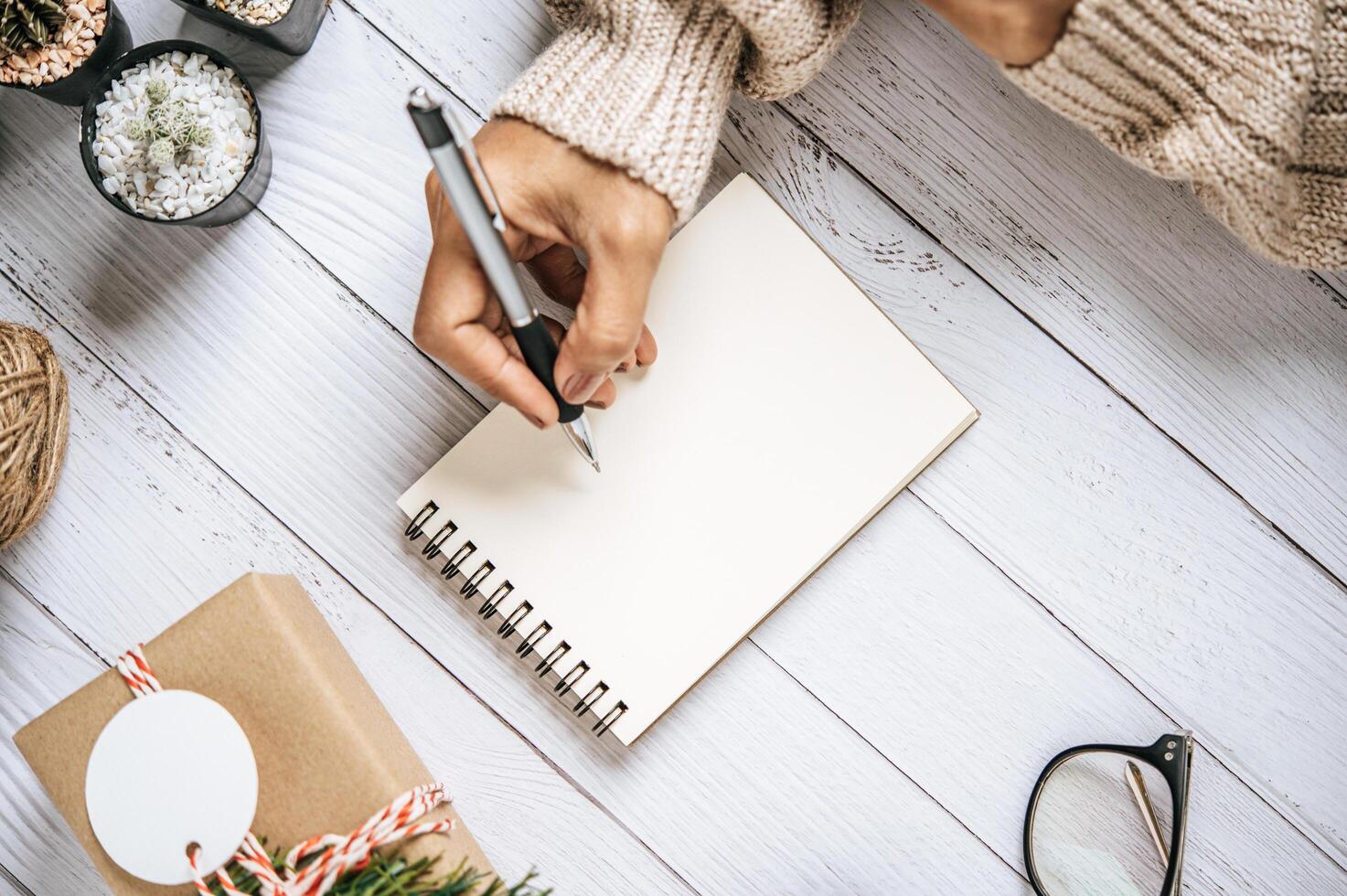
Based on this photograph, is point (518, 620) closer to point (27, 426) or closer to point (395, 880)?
point (395, 880)

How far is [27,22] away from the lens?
0.58 metres

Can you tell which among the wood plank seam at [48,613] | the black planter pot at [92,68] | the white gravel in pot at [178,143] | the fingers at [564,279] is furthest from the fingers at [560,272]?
the wood plank seam at [48,613]

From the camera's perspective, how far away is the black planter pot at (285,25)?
590 mm

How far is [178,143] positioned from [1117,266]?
654mm

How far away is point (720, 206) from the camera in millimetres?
633

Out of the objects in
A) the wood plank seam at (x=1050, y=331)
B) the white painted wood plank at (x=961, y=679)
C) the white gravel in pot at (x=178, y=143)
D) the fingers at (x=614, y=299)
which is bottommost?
the white painted wood plank at (x=961, y=679)

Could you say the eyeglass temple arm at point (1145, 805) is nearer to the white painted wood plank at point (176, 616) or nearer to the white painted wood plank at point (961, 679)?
the white painted wood plank at point (961, 679)

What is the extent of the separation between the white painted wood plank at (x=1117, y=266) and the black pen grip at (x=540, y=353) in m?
0.27

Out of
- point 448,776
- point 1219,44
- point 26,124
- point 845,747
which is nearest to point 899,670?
point 845,747

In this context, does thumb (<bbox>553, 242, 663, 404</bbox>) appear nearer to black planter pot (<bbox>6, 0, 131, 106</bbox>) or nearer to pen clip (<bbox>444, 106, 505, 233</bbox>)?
pen clip (<bbox>444, 106, 505, 233</bbox>)

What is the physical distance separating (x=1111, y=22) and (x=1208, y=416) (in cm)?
30

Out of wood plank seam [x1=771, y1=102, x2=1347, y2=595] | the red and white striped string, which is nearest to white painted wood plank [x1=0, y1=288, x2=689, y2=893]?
the red and white striped string

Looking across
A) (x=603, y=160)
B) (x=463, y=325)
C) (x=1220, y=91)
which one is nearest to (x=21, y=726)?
(x=463, y=325)

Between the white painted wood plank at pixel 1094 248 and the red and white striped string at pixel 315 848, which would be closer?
the red and white striped string at pixel 315 848
